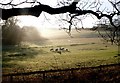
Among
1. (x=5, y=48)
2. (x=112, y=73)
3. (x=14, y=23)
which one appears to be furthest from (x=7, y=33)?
(x=112, y=73)

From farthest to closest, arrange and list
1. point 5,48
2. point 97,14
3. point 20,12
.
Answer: point 5,48 < point 97,14 < point 20,12

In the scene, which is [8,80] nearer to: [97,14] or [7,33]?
[97,14]

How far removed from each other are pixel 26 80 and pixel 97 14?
741 cm

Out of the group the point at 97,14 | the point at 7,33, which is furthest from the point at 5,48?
the point at 97,14

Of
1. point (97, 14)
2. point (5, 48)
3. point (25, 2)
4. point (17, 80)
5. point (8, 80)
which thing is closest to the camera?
point (25, 2)

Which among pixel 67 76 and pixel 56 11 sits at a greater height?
pixel 56 11

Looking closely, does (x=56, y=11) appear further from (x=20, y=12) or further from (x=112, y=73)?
(x=112, y=73)

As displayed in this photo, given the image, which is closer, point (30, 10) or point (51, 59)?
point (30, 10)

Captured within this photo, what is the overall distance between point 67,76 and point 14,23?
41271 millimetres

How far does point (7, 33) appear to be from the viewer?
211ft

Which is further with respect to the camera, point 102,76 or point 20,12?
point 102,76

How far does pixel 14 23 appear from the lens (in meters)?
61.5

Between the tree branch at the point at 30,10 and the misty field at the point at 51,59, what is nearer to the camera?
the tree branch at the point at 30,10

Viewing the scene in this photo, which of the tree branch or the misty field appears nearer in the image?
the tree branch
